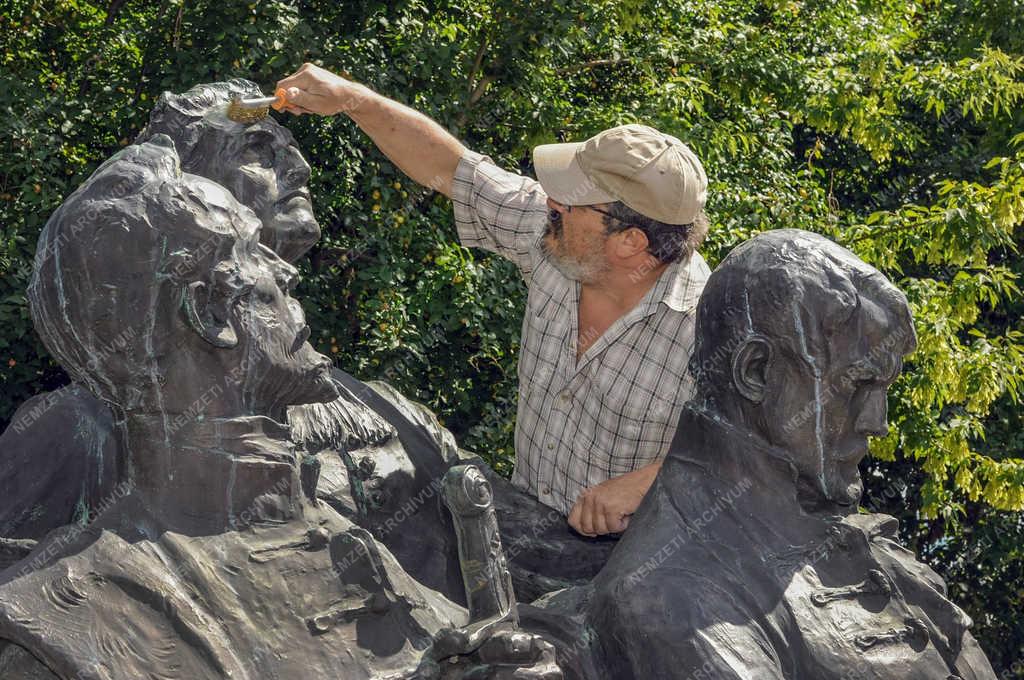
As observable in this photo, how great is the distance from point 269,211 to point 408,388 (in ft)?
9.74

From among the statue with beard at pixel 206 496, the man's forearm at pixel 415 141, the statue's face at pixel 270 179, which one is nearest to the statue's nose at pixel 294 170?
the statue's face at pixel 270 179

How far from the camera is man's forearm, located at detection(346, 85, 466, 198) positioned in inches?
189

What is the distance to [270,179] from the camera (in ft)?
14.3

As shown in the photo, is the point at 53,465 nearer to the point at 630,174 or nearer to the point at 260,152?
the point at 260,152

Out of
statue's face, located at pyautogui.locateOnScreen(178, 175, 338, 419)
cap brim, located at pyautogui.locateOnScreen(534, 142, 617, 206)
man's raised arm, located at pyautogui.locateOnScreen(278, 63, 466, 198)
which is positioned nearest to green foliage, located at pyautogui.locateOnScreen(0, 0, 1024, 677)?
man's raised arm, located at pyautogui.locateOnScreen(278, 63, 466, 198)

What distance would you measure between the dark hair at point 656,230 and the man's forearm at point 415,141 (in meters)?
0.66

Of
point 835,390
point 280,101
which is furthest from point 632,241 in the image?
point 835,390


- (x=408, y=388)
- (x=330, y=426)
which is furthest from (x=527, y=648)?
(x=408, y=388)

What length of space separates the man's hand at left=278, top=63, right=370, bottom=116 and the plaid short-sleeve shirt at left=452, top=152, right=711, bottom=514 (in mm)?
730

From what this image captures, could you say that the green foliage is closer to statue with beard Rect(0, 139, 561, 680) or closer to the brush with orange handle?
the brush with orange handle

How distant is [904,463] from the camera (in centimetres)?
1023

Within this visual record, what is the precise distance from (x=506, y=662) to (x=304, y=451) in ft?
2.17

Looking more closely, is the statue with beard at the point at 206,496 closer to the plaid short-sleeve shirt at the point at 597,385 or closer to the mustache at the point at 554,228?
the plaid short-sleeve shirt at the point at 597,385

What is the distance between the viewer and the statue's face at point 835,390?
338 centimetres
